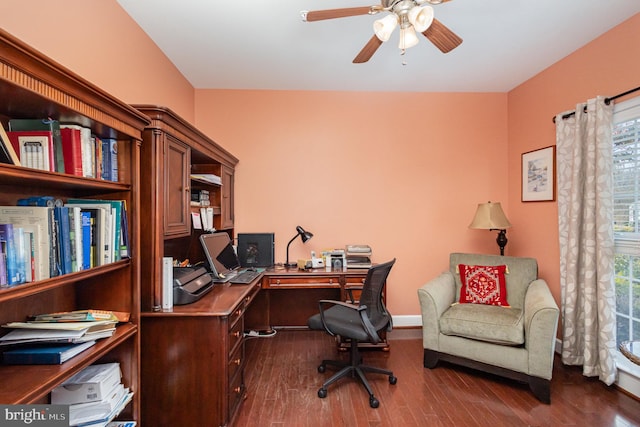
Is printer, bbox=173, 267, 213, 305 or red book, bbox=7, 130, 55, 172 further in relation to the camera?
printer, bbox=173, 267, 213, 305

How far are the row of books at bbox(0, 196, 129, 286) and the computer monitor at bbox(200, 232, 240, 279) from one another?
0.97 m

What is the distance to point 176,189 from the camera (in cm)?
202

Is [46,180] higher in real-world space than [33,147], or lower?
lower

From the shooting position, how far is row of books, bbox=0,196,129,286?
102 cm

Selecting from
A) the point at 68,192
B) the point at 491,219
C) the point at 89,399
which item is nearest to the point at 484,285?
the point at 491,219

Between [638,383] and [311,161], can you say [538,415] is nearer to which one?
[638,383]

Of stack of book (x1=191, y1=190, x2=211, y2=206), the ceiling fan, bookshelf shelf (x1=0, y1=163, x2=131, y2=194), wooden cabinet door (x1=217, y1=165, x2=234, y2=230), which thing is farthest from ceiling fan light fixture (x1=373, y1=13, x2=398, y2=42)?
wooden cabinet door (x1=217, y1=165, x2=234, y2=230)

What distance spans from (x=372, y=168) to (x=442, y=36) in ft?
5.96

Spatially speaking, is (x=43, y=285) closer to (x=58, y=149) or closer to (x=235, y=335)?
(x=58, y=149)

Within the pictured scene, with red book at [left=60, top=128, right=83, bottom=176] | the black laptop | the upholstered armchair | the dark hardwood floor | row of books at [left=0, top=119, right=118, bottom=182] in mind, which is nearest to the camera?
row of books at [left=0, top=119, right=118, bottom=182]

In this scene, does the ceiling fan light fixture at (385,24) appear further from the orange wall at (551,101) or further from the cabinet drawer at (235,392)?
the cabinet drawer at (235,392)

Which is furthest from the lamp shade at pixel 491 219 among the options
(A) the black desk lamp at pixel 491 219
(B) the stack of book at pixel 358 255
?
(B) the stack of book at pixel 358 255

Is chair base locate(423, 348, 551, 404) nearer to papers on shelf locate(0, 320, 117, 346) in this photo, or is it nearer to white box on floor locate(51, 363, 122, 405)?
white box on floor locate(51, 363, 122, 405)

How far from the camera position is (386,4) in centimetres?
164
